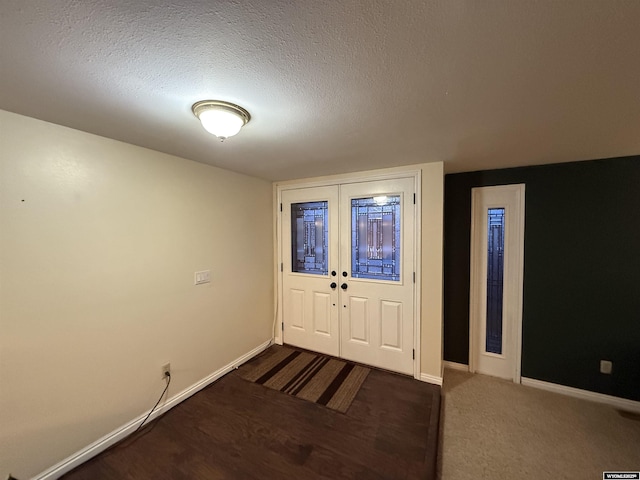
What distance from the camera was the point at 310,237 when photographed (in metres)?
3.12

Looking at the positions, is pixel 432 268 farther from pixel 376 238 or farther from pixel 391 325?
pixel 391 325

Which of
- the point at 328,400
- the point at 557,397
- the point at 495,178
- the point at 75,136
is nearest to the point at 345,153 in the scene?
the point at 495,178

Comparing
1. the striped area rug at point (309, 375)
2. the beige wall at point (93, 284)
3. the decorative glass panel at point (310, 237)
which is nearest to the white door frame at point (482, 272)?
the striped area rug at point (309, 375)

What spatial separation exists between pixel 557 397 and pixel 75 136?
4525mm

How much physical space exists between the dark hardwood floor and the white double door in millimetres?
572

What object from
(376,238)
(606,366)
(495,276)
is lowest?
(606,366)

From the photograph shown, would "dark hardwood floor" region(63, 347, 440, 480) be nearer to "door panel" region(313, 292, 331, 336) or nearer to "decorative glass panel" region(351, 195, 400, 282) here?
"door panel" region(313, 292, 331, 336)

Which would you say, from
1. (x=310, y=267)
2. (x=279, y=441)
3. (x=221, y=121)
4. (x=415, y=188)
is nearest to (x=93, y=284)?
→ (x=221, y=121)

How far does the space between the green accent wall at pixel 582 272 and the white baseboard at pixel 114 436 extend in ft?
10.8

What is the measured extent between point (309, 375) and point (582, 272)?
2865mm

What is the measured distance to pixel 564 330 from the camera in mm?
2373

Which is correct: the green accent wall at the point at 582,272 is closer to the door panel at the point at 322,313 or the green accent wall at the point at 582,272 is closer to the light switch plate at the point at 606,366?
the light switch plate at the point at 606,366

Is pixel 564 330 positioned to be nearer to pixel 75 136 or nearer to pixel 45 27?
pixel 45 27

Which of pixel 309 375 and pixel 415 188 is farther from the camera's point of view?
pixel 309 375
